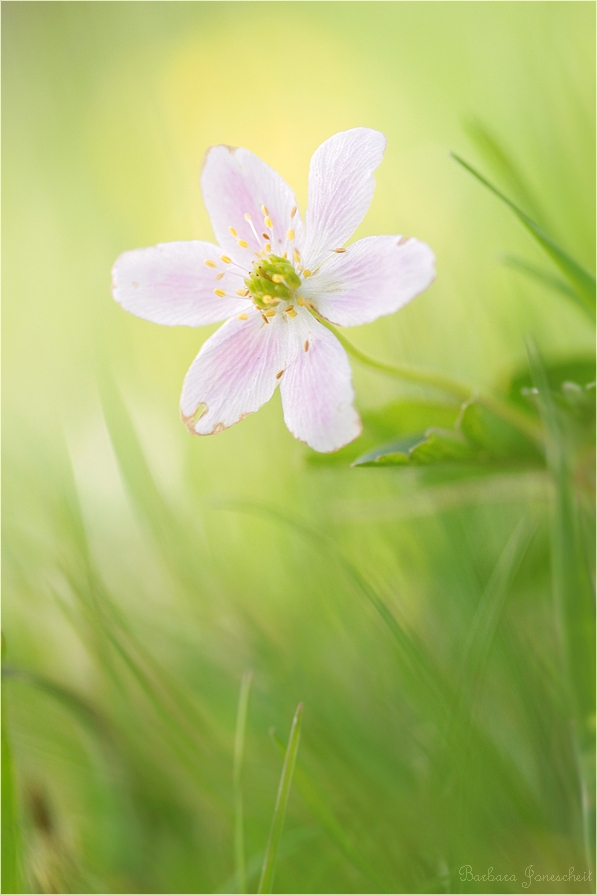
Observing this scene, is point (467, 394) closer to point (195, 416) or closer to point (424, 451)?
point (424, 451)

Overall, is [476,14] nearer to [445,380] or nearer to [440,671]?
[445,380]

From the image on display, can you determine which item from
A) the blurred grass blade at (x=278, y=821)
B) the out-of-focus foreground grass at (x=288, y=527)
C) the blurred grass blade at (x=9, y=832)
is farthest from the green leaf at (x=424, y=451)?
the blurred grass blade at (x=9, y=832)

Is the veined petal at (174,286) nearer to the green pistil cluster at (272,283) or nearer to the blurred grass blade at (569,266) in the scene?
the green pistil cluster at (272,283)

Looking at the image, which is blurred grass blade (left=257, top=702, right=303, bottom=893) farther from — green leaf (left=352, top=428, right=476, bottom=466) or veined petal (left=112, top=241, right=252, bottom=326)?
veined petal (left=112, top=241, right=252, bottom=326)

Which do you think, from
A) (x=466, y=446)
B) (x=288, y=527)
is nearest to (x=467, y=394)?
(x=466, y=446)

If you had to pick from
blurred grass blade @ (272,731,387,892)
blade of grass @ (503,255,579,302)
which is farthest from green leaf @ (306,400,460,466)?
blurred grass blade @ (272,731,387,892)
